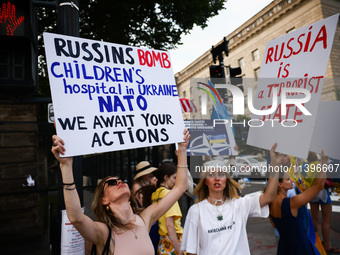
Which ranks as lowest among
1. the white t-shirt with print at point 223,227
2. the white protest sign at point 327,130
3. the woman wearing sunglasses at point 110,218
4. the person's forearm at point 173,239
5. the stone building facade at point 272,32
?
the person's forearm at point 173,239

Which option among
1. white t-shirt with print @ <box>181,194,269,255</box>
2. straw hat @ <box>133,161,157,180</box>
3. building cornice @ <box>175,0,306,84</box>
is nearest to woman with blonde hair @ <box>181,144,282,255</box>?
white t-shirt with print @ <box>181,194,269,255</box>

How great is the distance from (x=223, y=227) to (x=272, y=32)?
30.1 m

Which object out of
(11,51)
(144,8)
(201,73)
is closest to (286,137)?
(11,51)

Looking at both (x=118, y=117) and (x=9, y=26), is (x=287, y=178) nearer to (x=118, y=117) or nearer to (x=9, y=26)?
(x=118, y=117)

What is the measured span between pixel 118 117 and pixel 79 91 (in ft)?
1.23

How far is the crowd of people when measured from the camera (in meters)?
1.91

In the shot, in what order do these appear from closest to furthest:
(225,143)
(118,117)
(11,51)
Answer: (118,117) < (11,51) < (225,143)

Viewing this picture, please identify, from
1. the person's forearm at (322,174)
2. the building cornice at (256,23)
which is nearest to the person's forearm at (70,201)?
the person's forearm at (322,174)

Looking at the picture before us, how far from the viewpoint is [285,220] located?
2699 mm

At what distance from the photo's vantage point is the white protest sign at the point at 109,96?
6.66 feet

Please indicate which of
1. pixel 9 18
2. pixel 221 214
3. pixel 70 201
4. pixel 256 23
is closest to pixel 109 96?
pixel 70 201

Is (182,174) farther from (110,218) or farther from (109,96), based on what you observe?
(109,96)

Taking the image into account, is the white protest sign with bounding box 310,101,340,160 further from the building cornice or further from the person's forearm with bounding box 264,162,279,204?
the building cornice

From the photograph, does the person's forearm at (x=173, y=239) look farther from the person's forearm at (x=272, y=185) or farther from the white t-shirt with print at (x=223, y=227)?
the person's forearm at (x=272, y=185)
